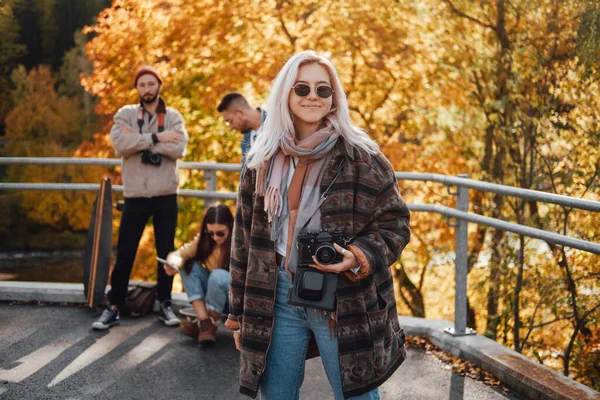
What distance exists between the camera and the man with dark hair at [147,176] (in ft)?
20.1

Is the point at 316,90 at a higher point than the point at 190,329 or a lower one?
higher

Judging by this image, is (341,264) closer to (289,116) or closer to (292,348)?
(292,348)

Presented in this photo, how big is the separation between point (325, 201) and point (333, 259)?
0.22 metres

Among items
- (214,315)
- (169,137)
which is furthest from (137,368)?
(169,137)

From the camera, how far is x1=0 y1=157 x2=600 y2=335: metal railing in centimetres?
434

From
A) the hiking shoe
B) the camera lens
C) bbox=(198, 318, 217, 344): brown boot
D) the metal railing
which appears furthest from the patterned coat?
the hiking shoe

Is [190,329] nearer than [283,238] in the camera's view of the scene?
No

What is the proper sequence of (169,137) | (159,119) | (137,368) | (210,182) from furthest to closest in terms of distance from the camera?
(210,182) < (159,119) < (169,137) < (137,368)

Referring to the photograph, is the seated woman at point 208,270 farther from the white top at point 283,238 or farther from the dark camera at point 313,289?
the dark camera at point 313,289

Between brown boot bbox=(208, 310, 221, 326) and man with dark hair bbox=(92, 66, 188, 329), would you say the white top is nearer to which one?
brown boot bbox=(208, 310, 221, 326)

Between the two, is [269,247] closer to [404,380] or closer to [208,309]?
[404,380]

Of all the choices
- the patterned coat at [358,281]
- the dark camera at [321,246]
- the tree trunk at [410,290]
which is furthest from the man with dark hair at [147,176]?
the tree trunk at [410,290]

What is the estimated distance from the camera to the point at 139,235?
636 centimetres

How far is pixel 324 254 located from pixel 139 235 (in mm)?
3901
